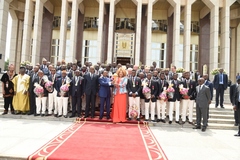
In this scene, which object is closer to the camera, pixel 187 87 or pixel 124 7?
pixel 187 87

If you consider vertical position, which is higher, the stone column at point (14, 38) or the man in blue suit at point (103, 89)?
the stone column at point (14, 38)

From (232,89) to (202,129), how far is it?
209 cm

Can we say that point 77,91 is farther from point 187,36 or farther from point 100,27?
point 187,36

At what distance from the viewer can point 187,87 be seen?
8.11 m

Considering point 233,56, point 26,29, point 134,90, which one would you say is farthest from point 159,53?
point 134,90

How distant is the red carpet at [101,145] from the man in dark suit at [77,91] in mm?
1381

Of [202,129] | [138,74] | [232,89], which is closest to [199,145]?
[202,129]

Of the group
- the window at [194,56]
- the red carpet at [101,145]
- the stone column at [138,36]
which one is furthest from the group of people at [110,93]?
the window at [194,56]

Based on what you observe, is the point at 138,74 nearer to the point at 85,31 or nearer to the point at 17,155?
the point at 17,155

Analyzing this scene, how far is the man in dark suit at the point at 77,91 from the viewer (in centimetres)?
823

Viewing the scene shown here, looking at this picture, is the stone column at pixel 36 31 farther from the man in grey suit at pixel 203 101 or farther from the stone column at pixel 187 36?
the man in grey suit at pixel 203 101

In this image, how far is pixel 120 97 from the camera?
8.08 metres

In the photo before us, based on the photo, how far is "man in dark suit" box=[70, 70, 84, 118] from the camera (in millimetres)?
8227

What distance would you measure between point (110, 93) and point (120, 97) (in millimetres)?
584
